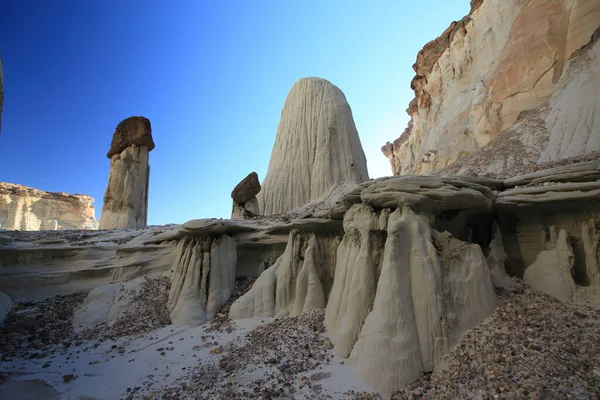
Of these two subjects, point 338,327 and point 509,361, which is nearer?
point 509,361

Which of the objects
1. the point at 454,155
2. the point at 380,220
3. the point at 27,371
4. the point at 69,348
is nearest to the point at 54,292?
the point at 69,348

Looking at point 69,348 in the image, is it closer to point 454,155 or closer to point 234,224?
point 234,224

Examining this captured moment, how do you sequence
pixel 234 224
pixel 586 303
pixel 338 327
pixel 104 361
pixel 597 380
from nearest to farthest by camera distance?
pixel 597 380, pixel 586 303, pixel 338 327, pixel 104 361, pixel 234 224

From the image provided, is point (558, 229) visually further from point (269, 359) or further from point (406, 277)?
point (269, 359)

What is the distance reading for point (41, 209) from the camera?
2709cm

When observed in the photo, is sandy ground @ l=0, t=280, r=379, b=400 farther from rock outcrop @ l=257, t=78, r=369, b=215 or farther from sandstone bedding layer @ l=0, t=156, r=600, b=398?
rock outcrop @ l=257, t=78, r=369, b=215

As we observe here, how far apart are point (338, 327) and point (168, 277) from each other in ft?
19.3

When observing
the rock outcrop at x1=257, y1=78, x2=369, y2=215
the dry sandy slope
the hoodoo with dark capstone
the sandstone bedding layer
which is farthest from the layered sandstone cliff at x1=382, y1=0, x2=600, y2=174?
the hoodoo with dark capstone

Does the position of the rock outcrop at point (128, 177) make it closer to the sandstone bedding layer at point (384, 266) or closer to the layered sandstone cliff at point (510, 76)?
the sandstone bedding layer at point (384, 266)

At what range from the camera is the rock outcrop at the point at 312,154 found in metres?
13.5

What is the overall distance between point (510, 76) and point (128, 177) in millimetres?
17665

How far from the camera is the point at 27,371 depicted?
6000 millimetres

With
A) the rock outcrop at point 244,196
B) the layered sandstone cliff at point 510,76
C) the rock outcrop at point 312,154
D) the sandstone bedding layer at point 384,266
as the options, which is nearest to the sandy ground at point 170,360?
the sandstone bedding layer at point 384,266

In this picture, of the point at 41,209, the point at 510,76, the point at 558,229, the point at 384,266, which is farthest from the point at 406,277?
the point at 41,209
